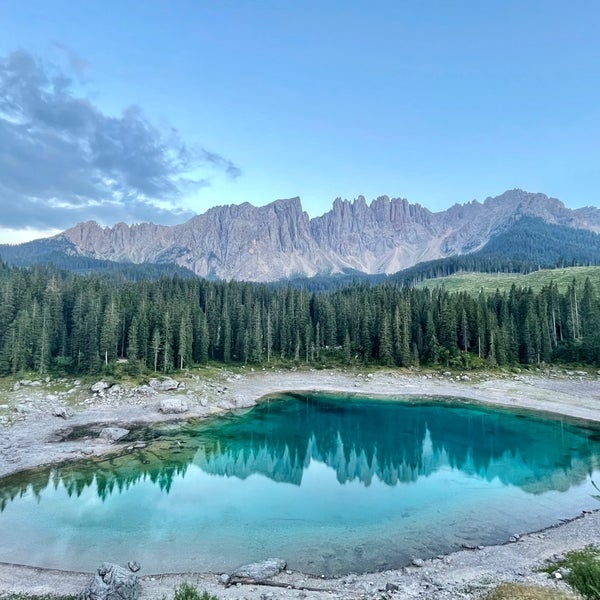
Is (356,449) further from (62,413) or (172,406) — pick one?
(62,413)

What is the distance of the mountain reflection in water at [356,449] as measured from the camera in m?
41.5

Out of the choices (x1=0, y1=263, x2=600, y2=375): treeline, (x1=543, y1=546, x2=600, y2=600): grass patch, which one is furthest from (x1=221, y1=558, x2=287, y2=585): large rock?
(x1=0, y1=263, x2=600, y2=375): treeline

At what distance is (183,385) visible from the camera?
77750 millimetres

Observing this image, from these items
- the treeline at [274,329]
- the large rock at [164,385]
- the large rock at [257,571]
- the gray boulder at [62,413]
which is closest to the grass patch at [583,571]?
the large rock at [257,571]

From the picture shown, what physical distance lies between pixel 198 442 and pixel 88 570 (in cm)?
2752

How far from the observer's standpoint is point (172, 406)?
211 ft

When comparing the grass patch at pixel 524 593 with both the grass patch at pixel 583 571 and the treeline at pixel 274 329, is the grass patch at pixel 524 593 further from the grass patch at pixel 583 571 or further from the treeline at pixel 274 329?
the treeline at pixel 274 329

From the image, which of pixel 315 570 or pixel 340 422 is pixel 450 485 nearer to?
pixel 315 570

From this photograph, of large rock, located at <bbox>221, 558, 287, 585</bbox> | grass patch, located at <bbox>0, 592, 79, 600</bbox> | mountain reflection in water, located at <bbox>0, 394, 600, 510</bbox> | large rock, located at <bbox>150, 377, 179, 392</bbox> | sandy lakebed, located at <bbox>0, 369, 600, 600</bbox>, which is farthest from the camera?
large rock, located at <bbox>150, 377, 179, 392</bbox>

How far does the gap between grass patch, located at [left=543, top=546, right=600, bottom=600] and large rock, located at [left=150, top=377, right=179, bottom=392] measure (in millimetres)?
63379

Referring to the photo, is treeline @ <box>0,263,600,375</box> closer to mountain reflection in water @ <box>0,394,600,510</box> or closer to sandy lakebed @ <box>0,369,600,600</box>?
sandy lakebed @ <box>0,369,600,600</box>

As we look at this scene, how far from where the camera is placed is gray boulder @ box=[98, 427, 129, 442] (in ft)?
166

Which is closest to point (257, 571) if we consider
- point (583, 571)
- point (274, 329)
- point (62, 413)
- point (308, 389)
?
point (583, 571)

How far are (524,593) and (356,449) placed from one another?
3562 cm
